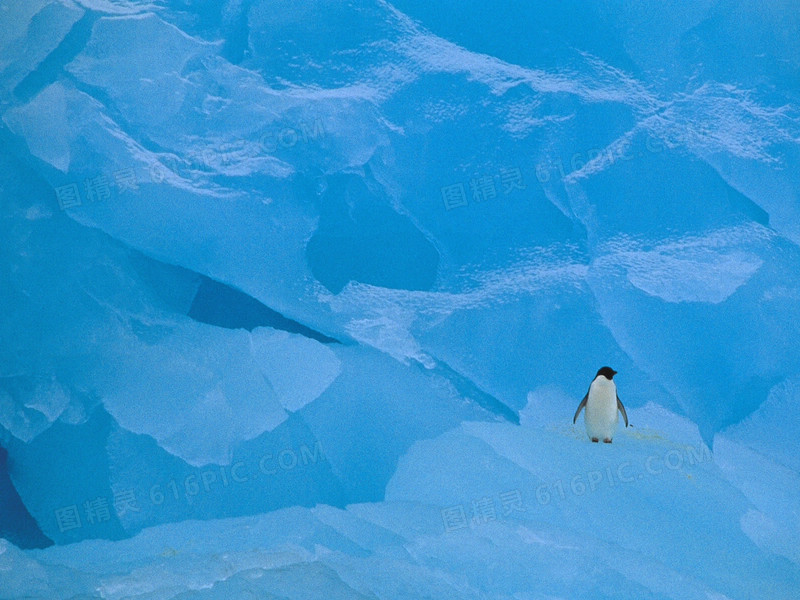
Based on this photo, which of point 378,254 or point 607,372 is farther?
point 378,254

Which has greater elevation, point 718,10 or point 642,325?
point 718,10

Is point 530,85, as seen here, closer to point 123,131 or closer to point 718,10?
point 718,10

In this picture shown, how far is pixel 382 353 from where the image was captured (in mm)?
4512

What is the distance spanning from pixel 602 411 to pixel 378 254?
1579 mm

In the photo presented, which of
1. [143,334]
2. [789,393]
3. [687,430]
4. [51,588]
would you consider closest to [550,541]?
[687,430]

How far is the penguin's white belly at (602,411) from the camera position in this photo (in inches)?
164

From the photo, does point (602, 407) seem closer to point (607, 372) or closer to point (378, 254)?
point (607, 372)

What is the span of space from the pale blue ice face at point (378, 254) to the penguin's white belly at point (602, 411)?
0.18m

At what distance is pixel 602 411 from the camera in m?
4.19

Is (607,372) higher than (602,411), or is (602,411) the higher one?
(607,372)

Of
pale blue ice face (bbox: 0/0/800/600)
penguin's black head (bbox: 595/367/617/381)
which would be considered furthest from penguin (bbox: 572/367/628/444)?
pale blue ice face (bbox: 0/0/800/600)

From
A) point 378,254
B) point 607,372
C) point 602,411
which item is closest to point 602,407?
point 602,411

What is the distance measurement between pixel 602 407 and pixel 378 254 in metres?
1.57

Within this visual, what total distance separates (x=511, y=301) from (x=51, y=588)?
266 cm
